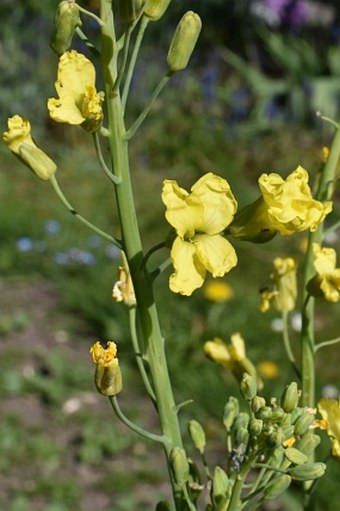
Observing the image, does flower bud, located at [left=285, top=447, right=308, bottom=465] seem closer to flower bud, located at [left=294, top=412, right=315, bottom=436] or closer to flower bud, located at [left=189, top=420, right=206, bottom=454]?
flower bud, located at [left=294, top=412, right=315, bottom=436]

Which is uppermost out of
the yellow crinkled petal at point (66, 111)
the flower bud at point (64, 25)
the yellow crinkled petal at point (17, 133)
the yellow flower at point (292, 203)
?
the flower bud at point (64, 25)

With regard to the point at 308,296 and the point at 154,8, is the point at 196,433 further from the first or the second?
the point at 154,8

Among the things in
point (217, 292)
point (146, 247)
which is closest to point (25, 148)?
point (217, 292)

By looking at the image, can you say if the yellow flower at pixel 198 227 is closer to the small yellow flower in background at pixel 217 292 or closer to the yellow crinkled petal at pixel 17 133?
the yellow crinkled petal at pixel 17 133

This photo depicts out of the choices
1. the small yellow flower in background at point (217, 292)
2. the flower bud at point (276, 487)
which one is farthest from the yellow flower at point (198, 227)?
the small yellow flower in background at point (217, 292)

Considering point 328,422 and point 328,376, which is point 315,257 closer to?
point 328,422

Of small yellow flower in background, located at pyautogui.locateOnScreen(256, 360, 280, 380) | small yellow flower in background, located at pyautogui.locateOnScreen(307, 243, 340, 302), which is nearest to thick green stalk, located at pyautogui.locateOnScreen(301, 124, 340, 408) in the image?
small yellow flower in background, located at pyautogui.locateOnScreen(307, 243, 340, 302)
